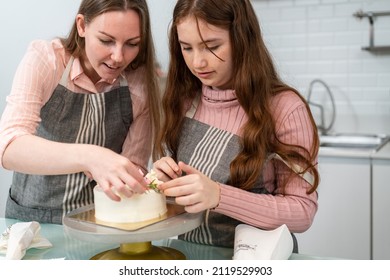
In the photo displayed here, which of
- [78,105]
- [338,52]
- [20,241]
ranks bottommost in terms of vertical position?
[20,241]

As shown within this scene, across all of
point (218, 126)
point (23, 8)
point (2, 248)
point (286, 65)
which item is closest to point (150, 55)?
point (218, 126)

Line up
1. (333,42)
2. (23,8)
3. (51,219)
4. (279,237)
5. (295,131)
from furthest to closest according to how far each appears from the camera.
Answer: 1. (333,42)
2. (23,8)
3. (51,219)
4. (295,131)
5. (279,237)

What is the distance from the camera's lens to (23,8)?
3.91 feet

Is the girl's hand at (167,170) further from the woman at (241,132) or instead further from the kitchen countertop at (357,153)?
the kitchen countertop at (357,153)

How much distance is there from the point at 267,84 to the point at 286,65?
1.34m

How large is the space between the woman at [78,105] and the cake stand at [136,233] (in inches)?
4.2

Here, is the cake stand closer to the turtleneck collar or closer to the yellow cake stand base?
the yellow cake stand base

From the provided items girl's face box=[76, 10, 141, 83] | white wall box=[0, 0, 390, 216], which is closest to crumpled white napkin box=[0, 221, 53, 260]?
girl's face box=[76, 10, 141, 83]

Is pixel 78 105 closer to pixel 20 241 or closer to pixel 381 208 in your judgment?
pixel 20 241

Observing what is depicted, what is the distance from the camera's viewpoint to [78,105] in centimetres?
107

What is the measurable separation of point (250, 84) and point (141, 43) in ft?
0.79

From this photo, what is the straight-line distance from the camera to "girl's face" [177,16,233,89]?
91cm

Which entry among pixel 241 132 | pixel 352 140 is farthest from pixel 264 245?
pixel 352 140
